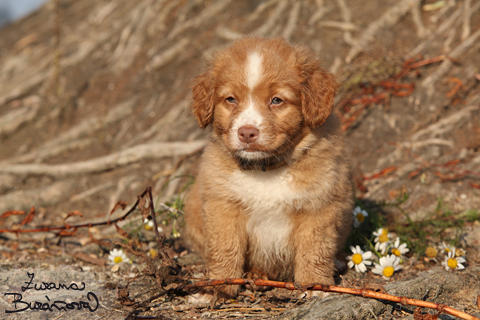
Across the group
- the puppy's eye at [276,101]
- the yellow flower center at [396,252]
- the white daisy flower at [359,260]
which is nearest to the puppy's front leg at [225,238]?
the puppy's eye at [276,101]

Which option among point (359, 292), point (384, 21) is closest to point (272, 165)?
point (359, 292)

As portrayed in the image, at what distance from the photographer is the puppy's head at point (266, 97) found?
119 inches

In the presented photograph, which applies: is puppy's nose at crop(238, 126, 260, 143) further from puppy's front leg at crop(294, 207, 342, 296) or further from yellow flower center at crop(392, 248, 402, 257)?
yellow flower center at crop(392, 248, 402, 257)

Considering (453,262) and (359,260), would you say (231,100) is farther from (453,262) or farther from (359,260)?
(453,262)

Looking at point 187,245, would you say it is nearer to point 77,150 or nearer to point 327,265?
point 327,265

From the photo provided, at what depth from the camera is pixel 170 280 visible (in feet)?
11.0

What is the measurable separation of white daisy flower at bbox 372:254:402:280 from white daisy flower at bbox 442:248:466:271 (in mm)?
425

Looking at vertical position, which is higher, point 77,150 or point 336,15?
point 336,15

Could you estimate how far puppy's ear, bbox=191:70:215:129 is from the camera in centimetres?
336

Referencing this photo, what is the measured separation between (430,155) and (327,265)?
9.04ft

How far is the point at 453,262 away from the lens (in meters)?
3.66

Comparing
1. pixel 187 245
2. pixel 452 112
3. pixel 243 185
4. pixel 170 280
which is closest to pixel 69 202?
pixel 187 245

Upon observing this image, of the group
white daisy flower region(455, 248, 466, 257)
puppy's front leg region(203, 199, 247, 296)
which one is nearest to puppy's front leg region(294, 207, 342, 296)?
puppy's front leg region(203, 199, 247, 296)

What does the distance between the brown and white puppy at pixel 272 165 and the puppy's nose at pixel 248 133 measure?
24 mm
